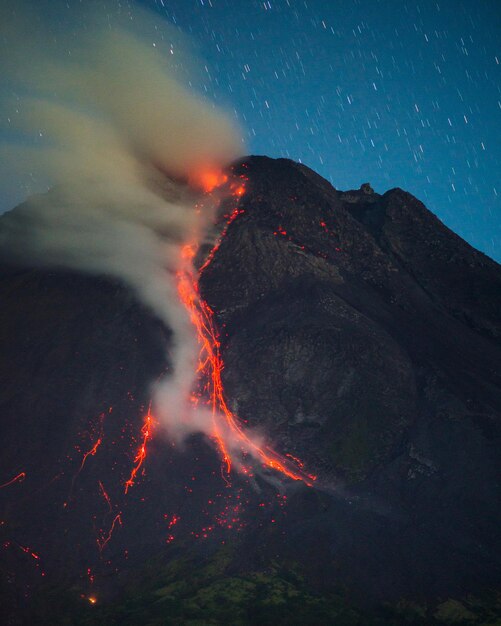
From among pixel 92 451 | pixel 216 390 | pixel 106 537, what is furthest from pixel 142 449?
pixel 216 390

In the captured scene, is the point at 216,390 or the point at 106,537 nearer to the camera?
the point at 106,537

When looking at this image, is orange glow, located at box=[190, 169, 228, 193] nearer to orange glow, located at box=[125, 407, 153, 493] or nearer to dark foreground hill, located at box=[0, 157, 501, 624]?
dark foreground hill, located at box=[0, 157, 501, 624]

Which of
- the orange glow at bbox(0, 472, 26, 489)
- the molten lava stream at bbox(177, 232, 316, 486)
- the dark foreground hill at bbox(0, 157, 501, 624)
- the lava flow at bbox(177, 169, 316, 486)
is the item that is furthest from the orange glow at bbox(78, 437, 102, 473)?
the molten lava stream at bbox(177, 232, 316, 486)

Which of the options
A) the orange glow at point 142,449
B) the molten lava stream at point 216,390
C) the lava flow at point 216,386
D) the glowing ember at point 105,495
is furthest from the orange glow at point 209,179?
the glowing ember at point 105,495

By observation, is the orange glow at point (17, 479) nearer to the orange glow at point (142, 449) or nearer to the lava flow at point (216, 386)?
the orange glow at point (142, 449)

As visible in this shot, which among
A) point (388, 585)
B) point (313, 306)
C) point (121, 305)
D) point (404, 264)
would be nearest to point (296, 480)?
point (388, 585)

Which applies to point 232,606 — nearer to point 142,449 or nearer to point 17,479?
point 142,449
